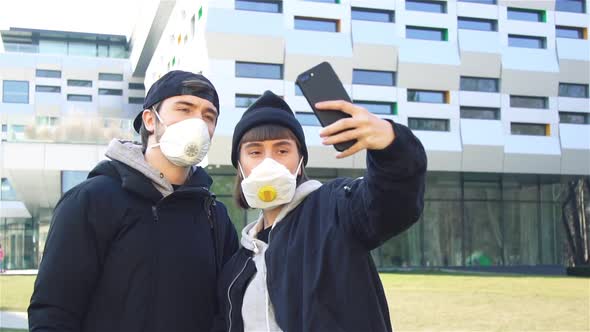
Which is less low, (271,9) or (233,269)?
(271,9)

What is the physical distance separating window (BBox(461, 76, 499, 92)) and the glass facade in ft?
13.6

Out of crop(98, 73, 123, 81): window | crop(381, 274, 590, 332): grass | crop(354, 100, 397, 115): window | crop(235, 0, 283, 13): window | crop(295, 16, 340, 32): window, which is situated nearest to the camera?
crop(381, 274, 590, 332): grass

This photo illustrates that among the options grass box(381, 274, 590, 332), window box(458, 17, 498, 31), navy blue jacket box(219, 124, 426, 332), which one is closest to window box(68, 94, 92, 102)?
window box(458, 17, 498, 31)

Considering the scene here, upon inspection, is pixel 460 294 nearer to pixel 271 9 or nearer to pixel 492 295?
pixel 492 295

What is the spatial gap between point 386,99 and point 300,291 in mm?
24527

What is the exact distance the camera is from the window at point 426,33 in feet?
89.5

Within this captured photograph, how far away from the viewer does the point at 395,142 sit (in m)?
2.19

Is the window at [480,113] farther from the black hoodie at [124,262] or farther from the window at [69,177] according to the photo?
the black hoodie at [124,262]

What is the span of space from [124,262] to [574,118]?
2923cm

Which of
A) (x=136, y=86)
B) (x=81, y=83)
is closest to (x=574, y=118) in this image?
(x=136, y=86)

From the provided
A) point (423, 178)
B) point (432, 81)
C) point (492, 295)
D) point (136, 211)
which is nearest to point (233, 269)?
point (136, 211)

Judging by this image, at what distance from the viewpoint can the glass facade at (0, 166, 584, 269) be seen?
28578 millimetres

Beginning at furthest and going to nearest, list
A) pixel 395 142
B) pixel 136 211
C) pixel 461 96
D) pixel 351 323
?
pixel 461 96, pixel 136 211, pixel 351 323, pixel 395 142

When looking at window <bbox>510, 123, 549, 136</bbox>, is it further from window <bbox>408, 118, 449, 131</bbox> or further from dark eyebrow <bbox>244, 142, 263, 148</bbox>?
dark eyebrow <bbox>244, 142, 263, 148</bbox>
